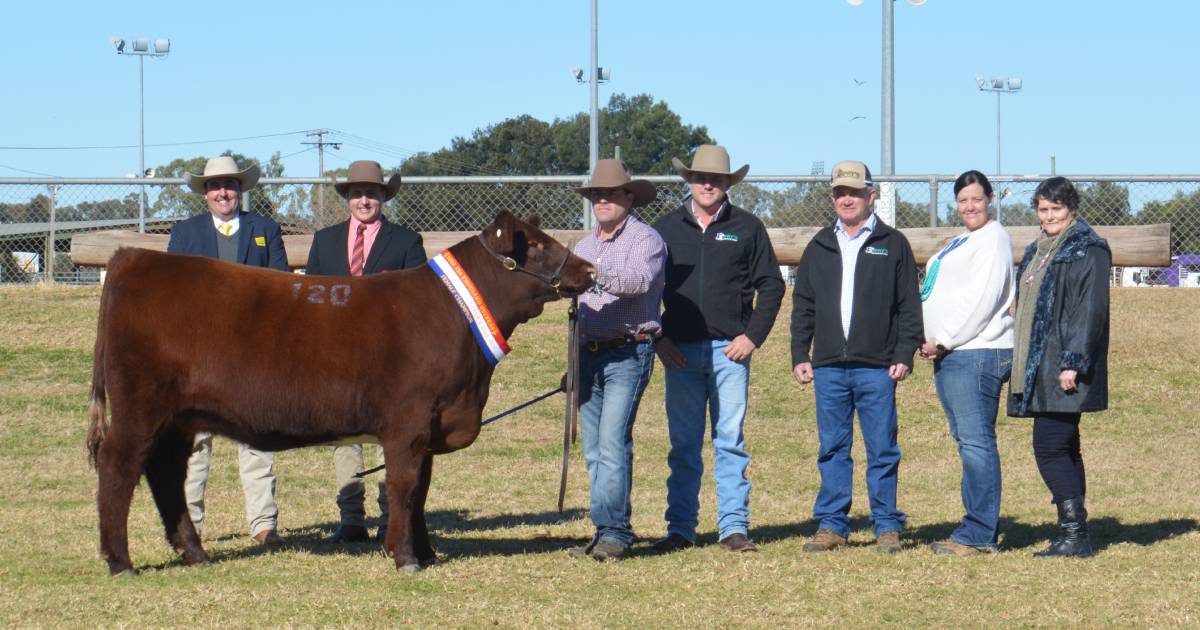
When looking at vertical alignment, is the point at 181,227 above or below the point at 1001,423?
above

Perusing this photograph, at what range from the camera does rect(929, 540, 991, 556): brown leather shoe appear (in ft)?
24.8

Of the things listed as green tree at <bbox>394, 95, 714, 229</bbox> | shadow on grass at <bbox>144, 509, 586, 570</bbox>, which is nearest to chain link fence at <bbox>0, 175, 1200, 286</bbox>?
shadow on grass at <bbox>144, 509, 586, 570</bbox>

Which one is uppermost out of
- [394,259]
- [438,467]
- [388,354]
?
[394,259]

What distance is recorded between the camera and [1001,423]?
42.9 ft

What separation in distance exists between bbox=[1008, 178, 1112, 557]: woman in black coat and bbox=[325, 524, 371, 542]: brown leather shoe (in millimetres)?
4005

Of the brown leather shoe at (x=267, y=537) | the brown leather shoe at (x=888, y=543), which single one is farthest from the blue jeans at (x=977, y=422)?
the brown leather shoe at (x=267, y=537)

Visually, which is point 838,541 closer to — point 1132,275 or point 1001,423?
point 1001,423

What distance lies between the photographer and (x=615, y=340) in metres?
7.46

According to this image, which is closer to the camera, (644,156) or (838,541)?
(838,541)

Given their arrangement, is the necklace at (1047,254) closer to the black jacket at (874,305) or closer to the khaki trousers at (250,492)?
the black jacket at (874,305)

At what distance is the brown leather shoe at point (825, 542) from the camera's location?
7758mm

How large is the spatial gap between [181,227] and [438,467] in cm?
396

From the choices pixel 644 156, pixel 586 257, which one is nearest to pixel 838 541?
pixel 586 257

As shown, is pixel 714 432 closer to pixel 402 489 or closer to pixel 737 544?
pixel 737 544
